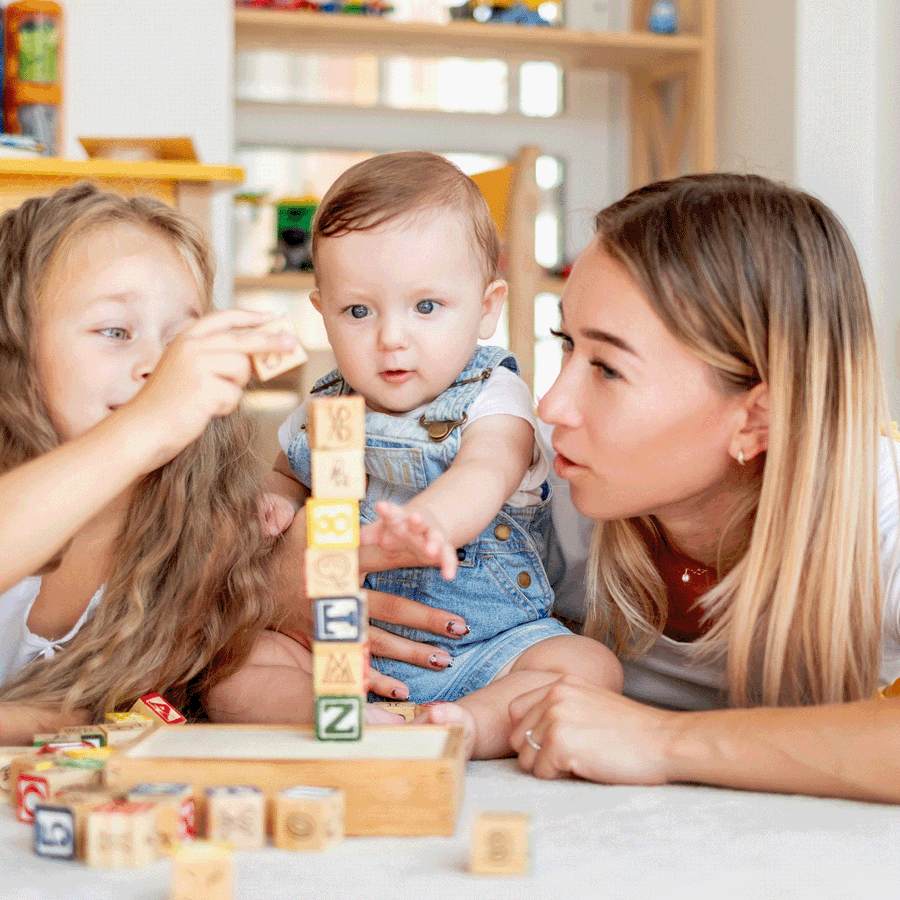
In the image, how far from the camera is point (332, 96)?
12.4ft

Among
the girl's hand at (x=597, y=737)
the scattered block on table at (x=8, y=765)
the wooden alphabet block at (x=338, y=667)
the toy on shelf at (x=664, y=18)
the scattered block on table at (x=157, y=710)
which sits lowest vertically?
the scattered block on table at (x=157, y=710)

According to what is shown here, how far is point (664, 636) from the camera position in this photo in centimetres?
120

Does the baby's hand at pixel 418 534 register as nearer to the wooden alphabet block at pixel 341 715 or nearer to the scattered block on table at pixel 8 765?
the wooden alphabet block at pixel 341 715

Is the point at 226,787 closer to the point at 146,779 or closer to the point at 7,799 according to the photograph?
the point at 146,779

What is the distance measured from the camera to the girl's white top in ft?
3.78

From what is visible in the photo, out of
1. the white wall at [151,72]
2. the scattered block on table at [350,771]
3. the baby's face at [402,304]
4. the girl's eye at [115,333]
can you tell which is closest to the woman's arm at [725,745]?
the scattered block on table at [350,771]

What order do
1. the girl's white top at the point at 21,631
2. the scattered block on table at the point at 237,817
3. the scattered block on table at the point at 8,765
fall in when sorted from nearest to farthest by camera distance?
the scattered block on table at the point at 237,817 < the scattered block on table at the point at 8,765 < the girl's white top at the point at 21,631

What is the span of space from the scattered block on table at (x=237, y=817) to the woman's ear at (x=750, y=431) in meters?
0.58

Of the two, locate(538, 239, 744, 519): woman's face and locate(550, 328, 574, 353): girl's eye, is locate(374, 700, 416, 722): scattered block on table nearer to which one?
locate(538, 239, 744, 519): woman's face

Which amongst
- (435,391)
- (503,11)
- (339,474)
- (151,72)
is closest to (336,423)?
(339,474)

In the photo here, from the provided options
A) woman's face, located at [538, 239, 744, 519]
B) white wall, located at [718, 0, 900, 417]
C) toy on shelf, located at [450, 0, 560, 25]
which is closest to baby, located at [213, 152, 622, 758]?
woman's face, located at [538, 239, 744, 519]

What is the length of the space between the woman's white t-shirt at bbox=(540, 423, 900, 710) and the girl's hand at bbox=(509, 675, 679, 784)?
25 centimetres

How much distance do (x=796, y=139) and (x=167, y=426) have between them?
266cm

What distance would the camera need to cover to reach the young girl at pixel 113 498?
1.10 metres
